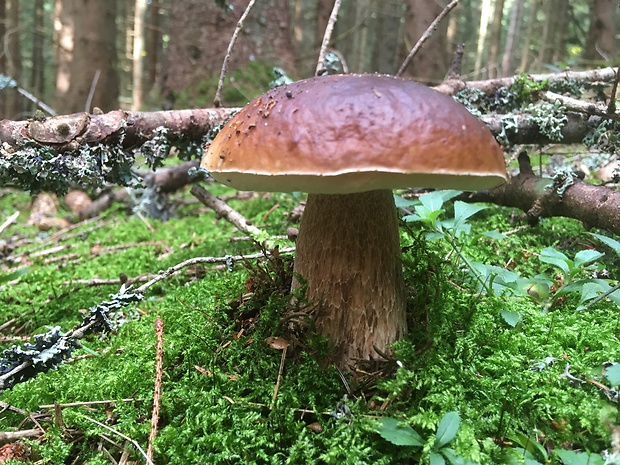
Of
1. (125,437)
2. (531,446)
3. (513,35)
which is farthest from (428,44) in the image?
(125,437)

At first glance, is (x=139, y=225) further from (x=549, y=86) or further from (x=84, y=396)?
(x=549, y=86)

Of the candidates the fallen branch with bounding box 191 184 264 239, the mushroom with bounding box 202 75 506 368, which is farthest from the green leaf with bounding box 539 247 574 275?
the fallen branch with bounding box 191 184 264 239

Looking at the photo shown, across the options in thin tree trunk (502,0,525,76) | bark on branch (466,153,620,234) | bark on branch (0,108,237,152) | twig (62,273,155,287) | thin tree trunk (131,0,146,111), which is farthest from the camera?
thin tree trunk (131,0,146,111)

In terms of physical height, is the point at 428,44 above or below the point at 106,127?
above

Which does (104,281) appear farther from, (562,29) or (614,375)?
(562,29)

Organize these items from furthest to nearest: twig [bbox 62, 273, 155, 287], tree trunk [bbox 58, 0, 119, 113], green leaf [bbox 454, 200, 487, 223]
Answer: tree trunk [bbox 58, 0, 119, 113], twig [bbox 62, 273, 155, 287], green leaf [bbox 454, 200, 487, 223]

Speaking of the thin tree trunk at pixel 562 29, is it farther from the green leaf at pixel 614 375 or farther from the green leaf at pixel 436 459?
the green leaf at pixel 436 459

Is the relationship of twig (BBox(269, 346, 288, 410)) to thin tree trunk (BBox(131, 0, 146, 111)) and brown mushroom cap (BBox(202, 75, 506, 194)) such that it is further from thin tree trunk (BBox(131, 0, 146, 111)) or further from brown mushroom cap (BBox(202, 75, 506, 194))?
thin tree trunk (BBox(131, 0, 146, 111))
